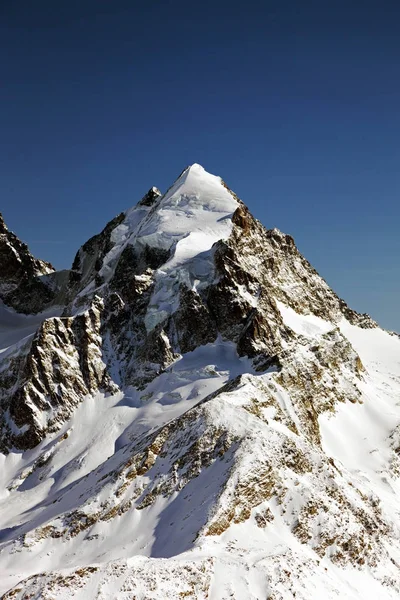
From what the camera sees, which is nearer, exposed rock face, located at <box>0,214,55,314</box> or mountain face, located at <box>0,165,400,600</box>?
mountain face, located at <box>0,165,400,600</box>

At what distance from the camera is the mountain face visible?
42906mm

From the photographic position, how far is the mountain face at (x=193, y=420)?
4291cm

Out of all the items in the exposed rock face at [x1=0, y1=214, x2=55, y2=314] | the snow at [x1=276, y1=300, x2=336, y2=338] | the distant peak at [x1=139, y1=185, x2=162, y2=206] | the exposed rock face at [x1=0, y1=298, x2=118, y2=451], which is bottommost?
the exposed rock face at [x1=0, y1=298, x2=118, y2=451]

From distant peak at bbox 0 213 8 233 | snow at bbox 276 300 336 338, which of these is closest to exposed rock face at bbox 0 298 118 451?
snow at bbox 276 300 336 338

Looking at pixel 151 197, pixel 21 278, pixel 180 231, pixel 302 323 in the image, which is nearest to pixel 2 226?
pixel 21 278

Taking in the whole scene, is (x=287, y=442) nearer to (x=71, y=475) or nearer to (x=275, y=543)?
(x=275, y=543)

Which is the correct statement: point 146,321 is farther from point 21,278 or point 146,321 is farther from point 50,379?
point 21,278

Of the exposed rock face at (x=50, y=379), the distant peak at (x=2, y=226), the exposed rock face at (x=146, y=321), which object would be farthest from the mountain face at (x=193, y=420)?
the distant peak at (x=2, y=226)

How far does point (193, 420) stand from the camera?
191ft

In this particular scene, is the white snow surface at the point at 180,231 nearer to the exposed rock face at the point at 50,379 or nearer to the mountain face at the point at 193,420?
the mountain face at the point at 193,420

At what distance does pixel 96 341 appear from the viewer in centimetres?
10144

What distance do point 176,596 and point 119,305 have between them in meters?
72.5

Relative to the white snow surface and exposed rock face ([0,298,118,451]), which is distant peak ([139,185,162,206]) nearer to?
the white snow surface

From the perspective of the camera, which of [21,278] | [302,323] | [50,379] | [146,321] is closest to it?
[50,379]
